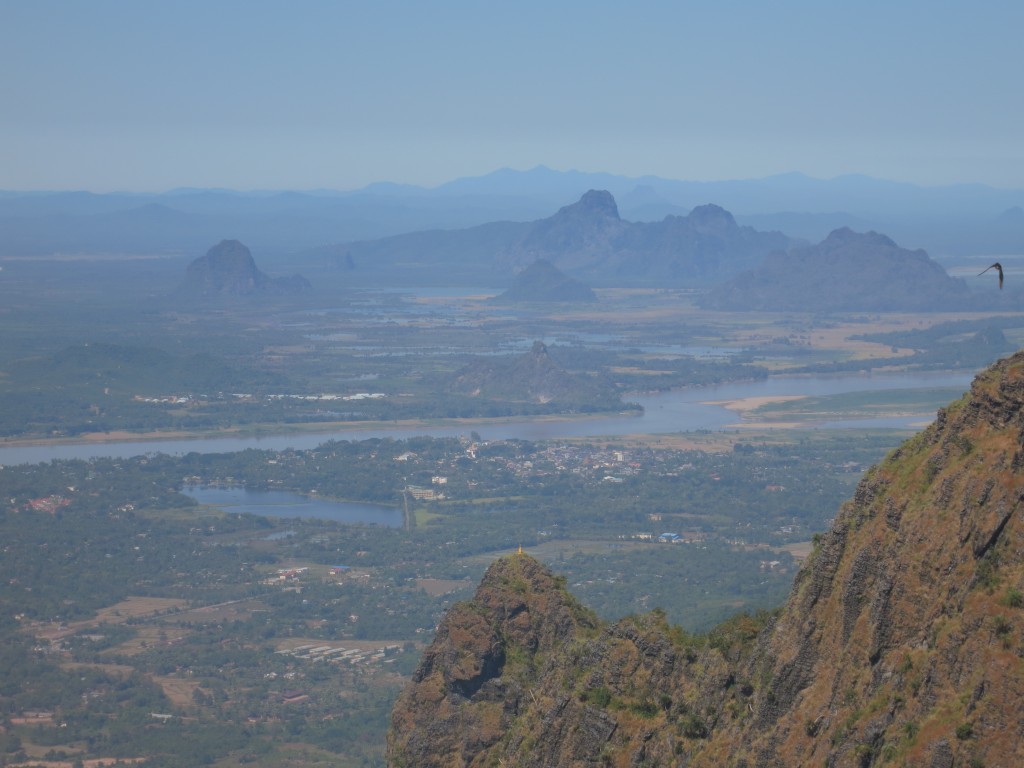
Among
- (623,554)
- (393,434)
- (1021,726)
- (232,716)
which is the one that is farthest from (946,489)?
(393,434)

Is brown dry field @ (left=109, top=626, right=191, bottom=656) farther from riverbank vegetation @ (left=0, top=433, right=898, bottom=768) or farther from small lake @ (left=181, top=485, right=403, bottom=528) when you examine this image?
small lake @ (left=181, top=485, right=403, bottom=528)

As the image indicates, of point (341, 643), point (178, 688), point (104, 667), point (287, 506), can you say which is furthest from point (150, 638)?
point (287, 506)

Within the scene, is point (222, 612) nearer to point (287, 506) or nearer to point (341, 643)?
point (341, 643)

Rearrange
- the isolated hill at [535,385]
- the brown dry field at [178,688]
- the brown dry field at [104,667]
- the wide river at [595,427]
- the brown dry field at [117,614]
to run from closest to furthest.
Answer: the brown dry field at [178,688] → the brown dry field at [104,667] → the brown dry field at [117,614] → the wide river at [595,427] → the isolated hill at [535,385]

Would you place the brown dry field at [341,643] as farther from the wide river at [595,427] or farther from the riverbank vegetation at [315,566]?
the wide river at [595,427]

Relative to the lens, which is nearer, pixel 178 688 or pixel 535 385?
pixel 178 688

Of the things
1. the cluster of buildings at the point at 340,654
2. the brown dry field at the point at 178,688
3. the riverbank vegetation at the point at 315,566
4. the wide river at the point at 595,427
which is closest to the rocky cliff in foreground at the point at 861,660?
the riverbank vegetation at the point at 315,566

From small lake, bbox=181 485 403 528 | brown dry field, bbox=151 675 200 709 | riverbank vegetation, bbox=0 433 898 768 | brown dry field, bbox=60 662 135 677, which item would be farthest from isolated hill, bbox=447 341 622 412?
brown dry field, bbox=151 675 200 709
